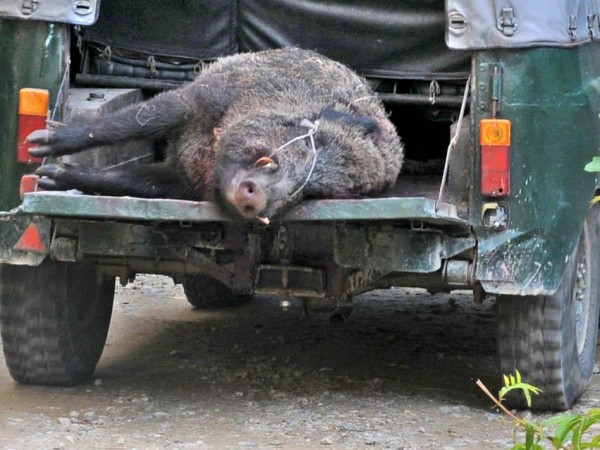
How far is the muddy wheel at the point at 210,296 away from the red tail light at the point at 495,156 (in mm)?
3505

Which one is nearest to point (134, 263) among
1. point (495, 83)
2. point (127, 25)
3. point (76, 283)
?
point (76, 283)

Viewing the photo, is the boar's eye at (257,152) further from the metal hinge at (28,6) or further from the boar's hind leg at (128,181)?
the metal hinge at (28,6)

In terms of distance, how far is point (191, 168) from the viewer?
6160mm

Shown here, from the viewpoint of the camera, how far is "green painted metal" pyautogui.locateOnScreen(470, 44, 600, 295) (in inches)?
229

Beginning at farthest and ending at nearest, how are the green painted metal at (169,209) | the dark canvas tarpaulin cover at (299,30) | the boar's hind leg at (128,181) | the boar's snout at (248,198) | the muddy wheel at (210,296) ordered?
the muddy wheel at (210,296) → the dark canvas tarpaulin cover at (299,30) → the boar's hind leg at (128,181) → the green painted metal at (169,209) → the boar's snout at (248,198)

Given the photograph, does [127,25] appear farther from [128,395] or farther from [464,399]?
[464,399]

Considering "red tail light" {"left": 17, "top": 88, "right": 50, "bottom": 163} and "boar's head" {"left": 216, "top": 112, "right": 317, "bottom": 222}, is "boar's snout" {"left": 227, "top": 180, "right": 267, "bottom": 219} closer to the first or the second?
"boar's head" {"left": 216, "top": 112, "right": 317, "bottom": 222}

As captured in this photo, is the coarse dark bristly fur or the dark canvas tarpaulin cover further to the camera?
the dark canvas tarpaulin cover

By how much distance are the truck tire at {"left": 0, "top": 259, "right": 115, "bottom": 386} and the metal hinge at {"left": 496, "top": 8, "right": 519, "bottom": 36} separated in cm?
238

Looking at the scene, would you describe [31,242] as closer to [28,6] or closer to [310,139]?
[28,6]

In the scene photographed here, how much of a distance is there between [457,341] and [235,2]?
2535 mm

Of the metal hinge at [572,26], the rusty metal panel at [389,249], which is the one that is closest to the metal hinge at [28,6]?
the rusty metal panel at [389,249]

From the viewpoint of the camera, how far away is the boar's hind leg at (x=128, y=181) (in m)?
6.12

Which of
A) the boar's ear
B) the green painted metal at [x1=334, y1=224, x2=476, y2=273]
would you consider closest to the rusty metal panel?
the green painted metal at [x1=334, y1=224, x2=476, y2=273]
